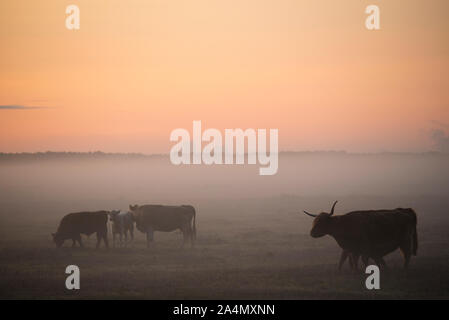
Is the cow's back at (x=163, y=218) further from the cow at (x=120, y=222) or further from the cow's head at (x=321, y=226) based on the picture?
the cow's head at (x=321, y=226)

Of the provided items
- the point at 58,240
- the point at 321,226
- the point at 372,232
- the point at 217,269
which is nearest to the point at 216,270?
the point at 217,269

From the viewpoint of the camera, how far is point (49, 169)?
527 ft

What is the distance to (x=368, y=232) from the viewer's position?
17328 mm

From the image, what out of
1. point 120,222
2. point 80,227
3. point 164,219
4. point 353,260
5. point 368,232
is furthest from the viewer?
point 164,219

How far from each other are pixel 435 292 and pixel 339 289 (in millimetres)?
2332

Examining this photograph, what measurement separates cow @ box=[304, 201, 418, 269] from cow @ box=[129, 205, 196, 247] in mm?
7272

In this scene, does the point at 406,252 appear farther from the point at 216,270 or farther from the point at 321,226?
the point at 216,270

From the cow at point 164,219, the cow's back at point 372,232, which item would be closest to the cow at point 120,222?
the cow at point 164,219

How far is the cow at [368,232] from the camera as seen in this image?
17.3 metres

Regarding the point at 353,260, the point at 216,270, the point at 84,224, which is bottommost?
the point at 216,270

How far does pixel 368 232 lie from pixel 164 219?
902 centimetres

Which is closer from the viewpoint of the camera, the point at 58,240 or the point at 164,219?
the point at 58,240
